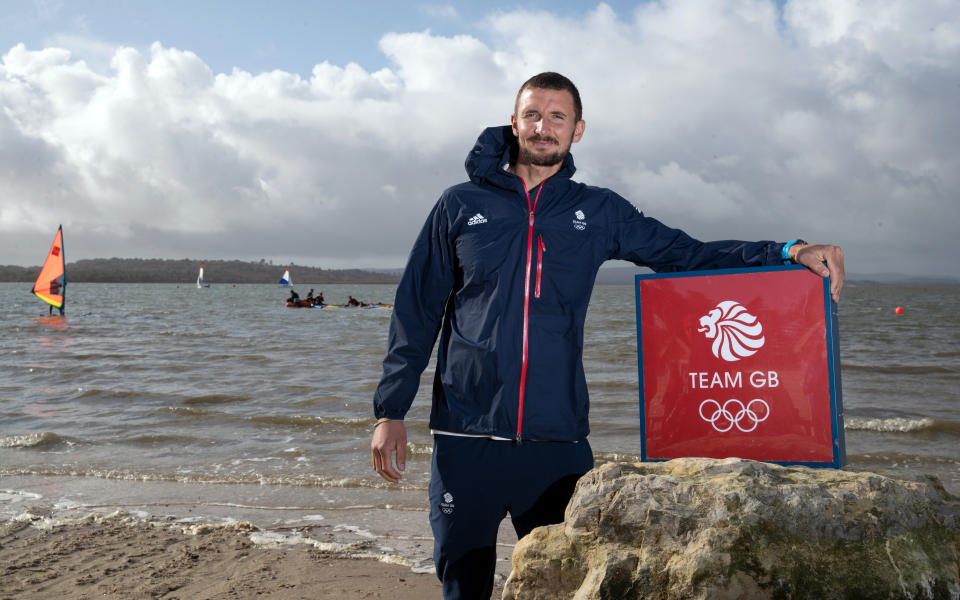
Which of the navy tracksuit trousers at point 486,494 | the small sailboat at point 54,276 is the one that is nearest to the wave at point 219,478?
the navy tracksuit trousers at point 486,494

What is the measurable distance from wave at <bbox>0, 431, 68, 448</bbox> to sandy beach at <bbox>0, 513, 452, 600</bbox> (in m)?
3.37

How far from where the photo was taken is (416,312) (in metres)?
2.33

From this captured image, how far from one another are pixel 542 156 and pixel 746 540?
4.21 ft

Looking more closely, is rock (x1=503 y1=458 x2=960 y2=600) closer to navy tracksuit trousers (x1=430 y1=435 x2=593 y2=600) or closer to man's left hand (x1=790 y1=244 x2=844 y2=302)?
navy tracksuit trousers (x1=430 y1=435 x2=593 y2=600)

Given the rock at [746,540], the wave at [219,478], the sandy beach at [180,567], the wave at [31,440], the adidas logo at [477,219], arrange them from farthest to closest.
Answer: the wave at [31,440] → the wave at [219,478] → the sandy beach at [180,567] → the adidas logo at [477,219] → the rock at [746,540]

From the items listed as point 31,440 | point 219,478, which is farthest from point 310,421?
point 31,440

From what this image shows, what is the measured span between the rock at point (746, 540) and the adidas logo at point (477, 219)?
2.87 feet

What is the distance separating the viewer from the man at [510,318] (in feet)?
7.04

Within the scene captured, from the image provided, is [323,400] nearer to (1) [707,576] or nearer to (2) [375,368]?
(2) [375,368]

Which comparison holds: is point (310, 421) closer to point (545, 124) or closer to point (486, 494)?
point (486, 494)

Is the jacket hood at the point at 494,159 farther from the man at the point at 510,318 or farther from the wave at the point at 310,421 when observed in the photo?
the wave at the point at 310,421

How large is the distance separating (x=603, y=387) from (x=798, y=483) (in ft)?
32.8

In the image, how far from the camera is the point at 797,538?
5.52 ft

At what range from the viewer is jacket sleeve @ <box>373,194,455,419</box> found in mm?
2271
